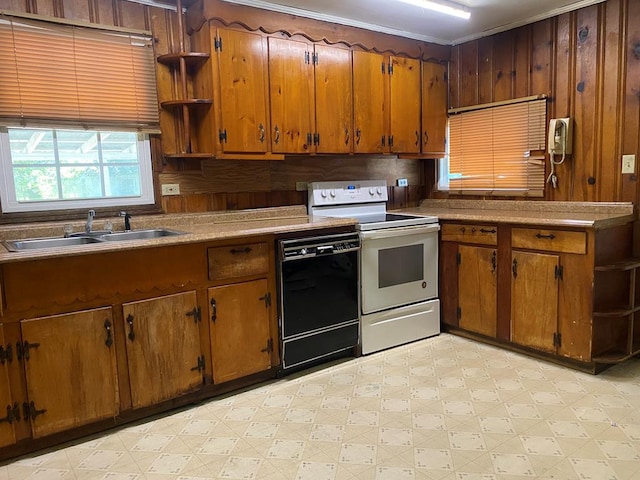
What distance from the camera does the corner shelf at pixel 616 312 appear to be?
2.86 meters

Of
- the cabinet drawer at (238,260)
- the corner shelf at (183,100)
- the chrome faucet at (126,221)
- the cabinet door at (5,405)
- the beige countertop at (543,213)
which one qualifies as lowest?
the cabinet door at (5,405)

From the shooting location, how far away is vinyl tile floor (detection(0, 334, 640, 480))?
6.63 feet

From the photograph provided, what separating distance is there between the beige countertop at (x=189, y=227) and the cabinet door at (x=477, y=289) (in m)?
0.96

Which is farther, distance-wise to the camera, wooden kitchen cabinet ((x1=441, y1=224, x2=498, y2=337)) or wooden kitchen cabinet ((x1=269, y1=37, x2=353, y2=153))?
wooden kitchen cabinet ((x1=441, y1=224, x2=498, y2=337))

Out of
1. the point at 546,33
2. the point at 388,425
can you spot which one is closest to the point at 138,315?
the point at 388,425

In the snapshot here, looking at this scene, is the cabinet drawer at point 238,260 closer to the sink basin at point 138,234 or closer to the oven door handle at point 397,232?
the sink basin at point 138,234

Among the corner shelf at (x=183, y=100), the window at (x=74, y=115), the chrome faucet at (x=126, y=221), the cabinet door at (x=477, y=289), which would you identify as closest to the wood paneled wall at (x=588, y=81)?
the cabinet door at (x=477, y=289)

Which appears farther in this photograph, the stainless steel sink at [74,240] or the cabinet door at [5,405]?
the stainless steel sink at [74,240]

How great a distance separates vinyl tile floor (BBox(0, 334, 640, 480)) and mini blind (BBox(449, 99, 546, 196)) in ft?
4.88

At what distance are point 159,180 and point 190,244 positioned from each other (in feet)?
2.57

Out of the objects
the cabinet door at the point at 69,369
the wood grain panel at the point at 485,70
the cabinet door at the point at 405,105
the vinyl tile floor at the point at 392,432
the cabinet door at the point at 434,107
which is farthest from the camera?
the cabinet door at the point at 434,107

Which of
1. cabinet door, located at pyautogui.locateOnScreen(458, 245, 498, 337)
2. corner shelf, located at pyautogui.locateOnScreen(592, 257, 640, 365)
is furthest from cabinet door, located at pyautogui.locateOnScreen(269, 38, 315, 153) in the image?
corner shelf, located at pyautogui.locateOnScreen(592, 257, 640, 365)

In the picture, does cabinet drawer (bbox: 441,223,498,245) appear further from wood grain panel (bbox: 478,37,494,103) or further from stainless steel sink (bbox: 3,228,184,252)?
stainless steel sink (bbox: 3,228,184,252)

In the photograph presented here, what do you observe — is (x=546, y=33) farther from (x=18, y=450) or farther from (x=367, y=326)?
(x=18, y=450)
